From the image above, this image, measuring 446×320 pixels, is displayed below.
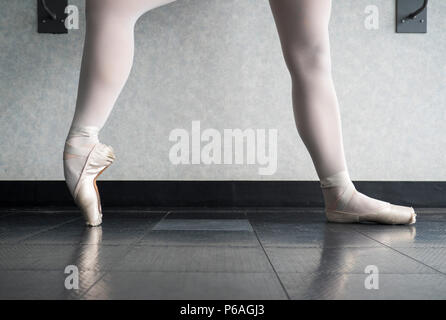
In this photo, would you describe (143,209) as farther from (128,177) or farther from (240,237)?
(240,237)

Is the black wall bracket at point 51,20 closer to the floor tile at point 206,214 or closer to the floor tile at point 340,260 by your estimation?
the floor tile at point 206,214

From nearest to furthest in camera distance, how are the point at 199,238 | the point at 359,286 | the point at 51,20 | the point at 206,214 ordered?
the point at 359,286 → the point at 199,238 → the point at 206,214 → the point at 51,20

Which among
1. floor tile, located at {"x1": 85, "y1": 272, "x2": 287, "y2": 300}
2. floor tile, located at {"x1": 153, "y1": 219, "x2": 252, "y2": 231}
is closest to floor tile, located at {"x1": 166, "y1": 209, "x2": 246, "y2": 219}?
floor tile, located at {"x1": 153, "y1": 219, "x2": 252, "y2": 231}

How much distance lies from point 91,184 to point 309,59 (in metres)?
0.70

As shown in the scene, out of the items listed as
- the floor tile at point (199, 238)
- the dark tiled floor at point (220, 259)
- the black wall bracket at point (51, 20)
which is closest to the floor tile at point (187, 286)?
the dark tiled floor at point (220, 259)

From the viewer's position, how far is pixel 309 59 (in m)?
1.21

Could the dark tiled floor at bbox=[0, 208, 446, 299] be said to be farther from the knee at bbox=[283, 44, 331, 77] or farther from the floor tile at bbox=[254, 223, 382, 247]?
the knee at bbox=[283, 44, 331, 77]

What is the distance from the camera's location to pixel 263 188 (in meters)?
1.74

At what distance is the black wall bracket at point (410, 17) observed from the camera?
1.72m

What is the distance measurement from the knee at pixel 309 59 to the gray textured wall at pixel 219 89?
515mm

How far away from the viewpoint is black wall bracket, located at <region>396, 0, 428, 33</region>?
1722 mm

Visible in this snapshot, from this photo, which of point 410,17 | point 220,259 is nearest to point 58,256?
point 220,259

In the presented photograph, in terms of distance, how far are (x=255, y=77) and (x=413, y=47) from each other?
66 cm

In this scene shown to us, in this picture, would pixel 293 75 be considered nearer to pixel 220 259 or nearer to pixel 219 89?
pixel 219 89
